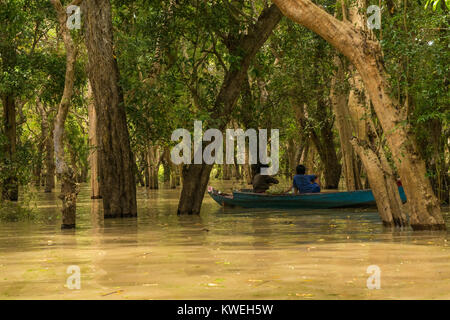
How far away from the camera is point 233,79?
58.9 feet

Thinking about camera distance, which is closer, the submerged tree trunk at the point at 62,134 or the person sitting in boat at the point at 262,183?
the submerged tree trunk at the point at 62,134

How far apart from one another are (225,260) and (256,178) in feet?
44.7

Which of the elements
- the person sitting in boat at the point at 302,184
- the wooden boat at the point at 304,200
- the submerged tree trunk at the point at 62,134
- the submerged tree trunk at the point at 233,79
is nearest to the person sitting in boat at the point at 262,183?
the wooden boat at the point at 304,200

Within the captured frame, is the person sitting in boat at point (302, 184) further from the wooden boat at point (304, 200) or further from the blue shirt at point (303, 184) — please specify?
the wooden boat at point (304, 200)

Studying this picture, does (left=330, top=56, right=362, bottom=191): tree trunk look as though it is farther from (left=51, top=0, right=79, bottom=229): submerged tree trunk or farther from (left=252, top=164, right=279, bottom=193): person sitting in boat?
(left=51, top=0, right=79, bottom=229): submerged tree trunk

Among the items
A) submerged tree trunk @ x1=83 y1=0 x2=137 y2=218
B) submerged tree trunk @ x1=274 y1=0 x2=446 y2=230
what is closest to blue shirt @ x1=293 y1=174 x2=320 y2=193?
submerged tree trunk @ x1=83 y1=0 x2=137 y2=218

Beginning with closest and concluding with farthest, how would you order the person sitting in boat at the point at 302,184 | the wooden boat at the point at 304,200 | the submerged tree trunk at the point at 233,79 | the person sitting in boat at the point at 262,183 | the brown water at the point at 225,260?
the brown water at the point at 225,260, the submerged tree trunk at the point at 233,79, the wooden boat at the point at 304,200, the person sitting in boat at the point at 302,184, the person sitting in boat at the point at 262,183

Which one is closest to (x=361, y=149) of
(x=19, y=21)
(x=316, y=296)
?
(x=316, y=296)

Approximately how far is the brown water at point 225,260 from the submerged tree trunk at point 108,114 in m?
2.08

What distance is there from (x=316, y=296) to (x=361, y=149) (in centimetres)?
707

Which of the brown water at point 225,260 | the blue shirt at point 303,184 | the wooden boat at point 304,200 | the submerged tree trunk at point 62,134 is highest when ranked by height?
the submerged tree trunk at point 62,134

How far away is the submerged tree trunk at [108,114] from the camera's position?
1691 centimetres

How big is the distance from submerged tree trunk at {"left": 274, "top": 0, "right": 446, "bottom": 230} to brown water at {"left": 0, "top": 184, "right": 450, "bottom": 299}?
55 cm
